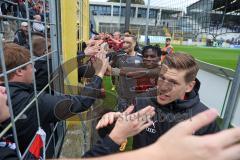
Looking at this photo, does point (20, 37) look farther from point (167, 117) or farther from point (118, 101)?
point (167, 117)

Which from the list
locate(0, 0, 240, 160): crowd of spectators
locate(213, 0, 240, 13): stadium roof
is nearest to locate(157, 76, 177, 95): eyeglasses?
locate(0, 0, 240, 160): crowd of spectators

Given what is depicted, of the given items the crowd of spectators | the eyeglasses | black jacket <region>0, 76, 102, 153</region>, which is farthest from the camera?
the eyeglasses

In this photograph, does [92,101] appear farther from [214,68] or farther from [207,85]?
[207,85]

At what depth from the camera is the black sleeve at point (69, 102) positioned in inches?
74.5

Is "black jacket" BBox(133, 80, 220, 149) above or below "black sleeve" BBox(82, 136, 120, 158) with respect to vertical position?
below

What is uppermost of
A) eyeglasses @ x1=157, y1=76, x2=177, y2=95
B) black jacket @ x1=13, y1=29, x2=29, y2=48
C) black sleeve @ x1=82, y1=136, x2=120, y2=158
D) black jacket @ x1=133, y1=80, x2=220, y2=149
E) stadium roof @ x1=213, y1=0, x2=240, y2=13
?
stadium roof @ x1=213, y1=0, x2=240, y2=13

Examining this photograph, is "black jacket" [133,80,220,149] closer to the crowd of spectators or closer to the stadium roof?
the crowd of spectators

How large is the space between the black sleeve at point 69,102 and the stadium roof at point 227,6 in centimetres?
2007

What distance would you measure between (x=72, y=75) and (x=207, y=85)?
2.84 meters

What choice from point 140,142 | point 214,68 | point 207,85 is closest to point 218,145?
point 140,142

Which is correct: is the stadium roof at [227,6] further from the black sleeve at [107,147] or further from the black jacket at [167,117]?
the black sleeve at [107,147]

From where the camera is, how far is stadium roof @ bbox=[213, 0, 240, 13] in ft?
64.0

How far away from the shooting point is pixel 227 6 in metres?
21.2

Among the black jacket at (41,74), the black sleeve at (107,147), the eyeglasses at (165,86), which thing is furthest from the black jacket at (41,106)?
the black sleeve at (107,147)
